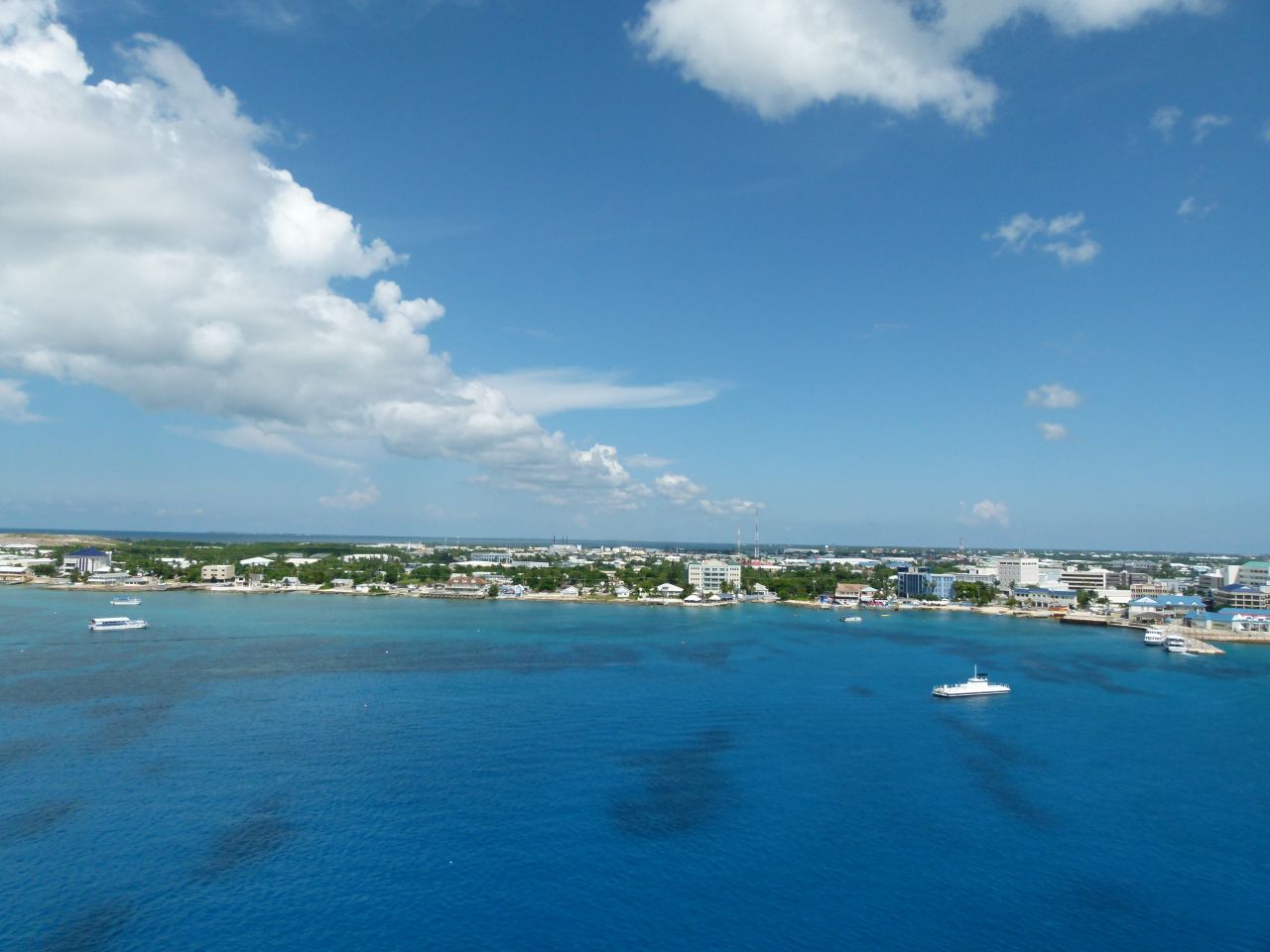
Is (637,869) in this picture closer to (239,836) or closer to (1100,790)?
(239,836)

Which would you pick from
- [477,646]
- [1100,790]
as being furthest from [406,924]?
[477,646]

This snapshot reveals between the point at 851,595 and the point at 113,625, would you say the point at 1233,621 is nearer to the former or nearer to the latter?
the point at 851,595

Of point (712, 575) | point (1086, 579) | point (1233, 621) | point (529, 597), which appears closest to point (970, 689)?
point (1233, 621)

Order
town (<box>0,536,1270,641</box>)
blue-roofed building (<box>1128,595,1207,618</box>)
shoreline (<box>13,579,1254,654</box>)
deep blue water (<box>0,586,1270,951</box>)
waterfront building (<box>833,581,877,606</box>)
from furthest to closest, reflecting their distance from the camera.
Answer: waterfront building (<box>833,581,877,606</box>) < town (<box>0,536,1270,641</box>) < shoreline (<box>13,579,1254,654</box>) < blue-roofed building (<box>1128,595,1207,618</box>) < deep blue water (<box>0,586,1270,951</box>)

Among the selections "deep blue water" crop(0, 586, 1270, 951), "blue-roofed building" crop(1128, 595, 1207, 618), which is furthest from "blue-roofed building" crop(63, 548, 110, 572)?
"blue-roofed building" crop(1128, 595, 1207, 618)

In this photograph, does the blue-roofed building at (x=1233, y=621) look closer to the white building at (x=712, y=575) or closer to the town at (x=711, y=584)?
the town at (x=711, y=584)

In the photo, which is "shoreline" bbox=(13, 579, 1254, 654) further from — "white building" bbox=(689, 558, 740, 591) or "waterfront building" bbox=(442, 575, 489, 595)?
"white building" bbox=(689, 558, 740, 591)

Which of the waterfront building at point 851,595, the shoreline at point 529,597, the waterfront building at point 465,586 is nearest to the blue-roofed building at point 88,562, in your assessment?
the shoreline at point 529,597
